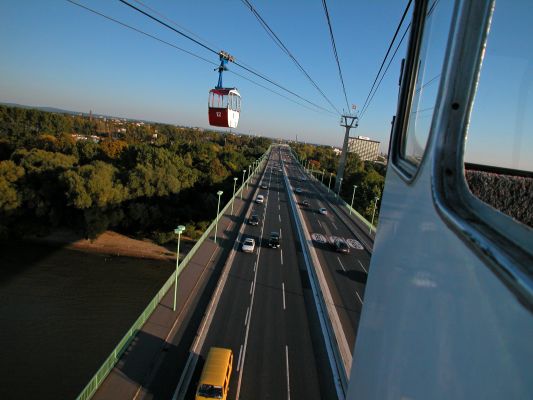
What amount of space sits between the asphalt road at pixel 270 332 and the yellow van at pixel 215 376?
2.00ft

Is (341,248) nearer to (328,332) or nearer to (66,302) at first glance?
(328,332)

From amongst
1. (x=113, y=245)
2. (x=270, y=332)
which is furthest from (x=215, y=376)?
(x=113, y=245)

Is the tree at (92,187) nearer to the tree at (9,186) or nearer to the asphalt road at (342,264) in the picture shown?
the tree at (9,186)

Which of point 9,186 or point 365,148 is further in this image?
point 365,148

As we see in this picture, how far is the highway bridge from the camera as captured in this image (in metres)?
9.09

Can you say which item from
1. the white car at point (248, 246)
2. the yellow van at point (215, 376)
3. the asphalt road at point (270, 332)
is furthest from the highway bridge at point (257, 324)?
the yellow van at point (215, 376)

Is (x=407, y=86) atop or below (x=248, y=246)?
atop

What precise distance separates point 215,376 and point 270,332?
3.33 meters

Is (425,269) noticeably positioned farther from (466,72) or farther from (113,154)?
(113,154)

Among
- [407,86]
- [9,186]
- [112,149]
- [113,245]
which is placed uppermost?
[407,86]

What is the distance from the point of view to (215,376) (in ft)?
28.3

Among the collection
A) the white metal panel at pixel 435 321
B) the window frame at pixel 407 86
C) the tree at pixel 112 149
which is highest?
the window frame at pixel 407 86

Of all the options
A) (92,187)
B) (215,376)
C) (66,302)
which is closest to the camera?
(215,376)

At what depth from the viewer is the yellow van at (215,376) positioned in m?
8.29
